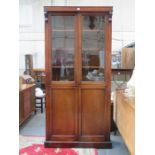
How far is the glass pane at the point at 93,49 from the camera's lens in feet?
13.0

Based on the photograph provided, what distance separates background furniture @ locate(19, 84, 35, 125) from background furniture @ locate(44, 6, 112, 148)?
1189 millimetres

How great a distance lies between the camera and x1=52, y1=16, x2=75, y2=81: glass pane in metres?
3.95

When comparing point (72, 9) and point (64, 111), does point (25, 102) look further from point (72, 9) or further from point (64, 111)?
point (72, 9)

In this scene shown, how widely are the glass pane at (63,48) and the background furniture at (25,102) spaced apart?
128 centimetres

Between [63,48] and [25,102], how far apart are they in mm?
1864

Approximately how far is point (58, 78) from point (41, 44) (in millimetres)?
5859

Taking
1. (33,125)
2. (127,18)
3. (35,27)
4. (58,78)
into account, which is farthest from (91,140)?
(35,27)

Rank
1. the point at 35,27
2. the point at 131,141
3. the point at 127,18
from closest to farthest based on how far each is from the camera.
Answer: the point at 131,141 < the point at 127,18 < the point at 35,27

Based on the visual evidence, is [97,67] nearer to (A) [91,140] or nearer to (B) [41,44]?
(A) [91,140]

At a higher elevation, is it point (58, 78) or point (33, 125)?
point (58, 78)

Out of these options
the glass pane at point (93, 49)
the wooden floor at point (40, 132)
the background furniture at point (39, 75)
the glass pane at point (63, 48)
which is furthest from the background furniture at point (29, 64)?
A: the glass pane at point (93, 49)

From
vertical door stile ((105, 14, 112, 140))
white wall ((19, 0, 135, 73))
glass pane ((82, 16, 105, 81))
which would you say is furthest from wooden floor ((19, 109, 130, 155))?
white wall ((19, 0, 135, 73))
